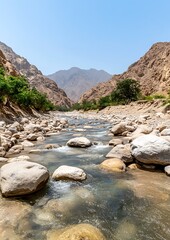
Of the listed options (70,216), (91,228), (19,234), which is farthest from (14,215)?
(91,228)

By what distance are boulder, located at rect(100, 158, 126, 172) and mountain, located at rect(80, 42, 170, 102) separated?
215 ft

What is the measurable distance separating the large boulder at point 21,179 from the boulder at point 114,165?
7.74ft

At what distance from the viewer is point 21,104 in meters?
35.4

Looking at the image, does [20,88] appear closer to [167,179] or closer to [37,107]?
[37,107]

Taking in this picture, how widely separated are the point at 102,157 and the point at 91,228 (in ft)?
16.2

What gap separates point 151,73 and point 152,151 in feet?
336

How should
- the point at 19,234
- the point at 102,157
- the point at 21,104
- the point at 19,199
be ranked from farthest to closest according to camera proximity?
the point at 21,104 < the point at 102,157 < the point at 19,199 < the point at 19,234

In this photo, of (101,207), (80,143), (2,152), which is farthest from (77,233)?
(80,143)

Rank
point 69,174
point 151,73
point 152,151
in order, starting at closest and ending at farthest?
1. point 69,174
2. point 152,151
3. point 151,73

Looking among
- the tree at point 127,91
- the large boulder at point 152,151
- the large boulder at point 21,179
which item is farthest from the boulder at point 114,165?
the tree at point 127,91

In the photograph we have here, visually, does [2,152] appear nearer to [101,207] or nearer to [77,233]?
[101,207]

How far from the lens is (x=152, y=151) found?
23.4 ft

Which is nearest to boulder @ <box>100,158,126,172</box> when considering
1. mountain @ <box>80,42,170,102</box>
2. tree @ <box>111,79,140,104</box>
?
tree @ <box>111,79,140,104</box>

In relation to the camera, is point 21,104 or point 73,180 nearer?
point 73,180
